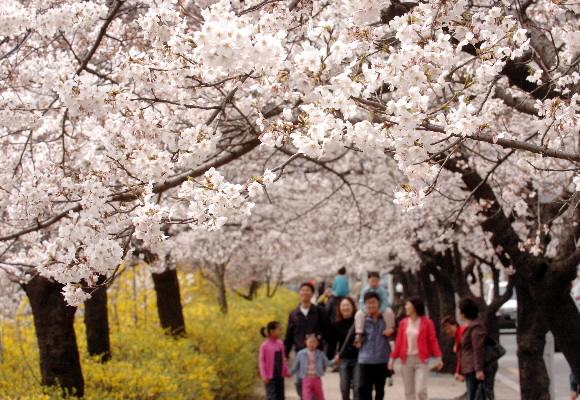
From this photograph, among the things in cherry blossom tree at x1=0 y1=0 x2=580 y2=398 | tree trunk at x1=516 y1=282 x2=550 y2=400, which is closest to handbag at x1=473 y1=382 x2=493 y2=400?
tree trunk at x1=516 y1=282 x2=550 y2=400

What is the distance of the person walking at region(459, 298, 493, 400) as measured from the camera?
983 centimetres

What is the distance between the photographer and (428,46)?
14.5ft

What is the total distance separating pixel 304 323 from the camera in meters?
11.2

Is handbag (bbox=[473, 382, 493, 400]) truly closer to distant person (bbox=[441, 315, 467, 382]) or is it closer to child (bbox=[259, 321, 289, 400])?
distant person (bbox=[441, 315, 467, 382])

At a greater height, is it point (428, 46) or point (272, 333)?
point (428, 46)

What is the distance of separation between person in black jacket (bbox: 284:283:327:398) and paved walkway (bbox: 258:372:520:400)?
11.7 ft

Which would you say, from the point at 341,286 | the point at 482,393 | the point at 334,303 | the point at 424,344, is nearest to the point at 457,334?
the point at 424,344

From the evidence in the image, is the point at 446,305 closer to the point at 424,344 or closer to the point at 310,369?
the point at 424,344

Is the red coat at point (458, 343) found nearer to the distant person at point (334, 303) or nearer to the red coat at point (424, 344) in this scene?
the red coat at point (424, 344)

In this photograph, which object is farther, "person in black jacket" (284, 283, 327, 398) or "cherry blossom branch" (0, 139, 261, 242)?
"person in black jacket" (284, 283, 327, 398)

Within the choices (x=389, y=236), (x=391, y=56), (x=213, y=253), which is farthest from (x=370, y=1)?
(x=213, y=253)

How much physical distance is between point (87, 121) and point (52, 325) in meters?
2.51

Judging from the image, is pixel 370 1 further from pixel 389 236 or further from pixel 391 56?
pixel 389 236

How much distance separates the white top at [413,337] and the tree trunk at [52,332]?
3967mm
